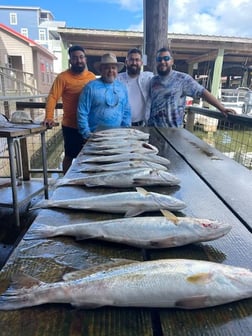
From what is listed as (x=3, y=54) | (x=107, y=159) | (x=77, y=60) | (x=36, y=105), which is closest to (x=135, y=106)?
(x=77, y=60)

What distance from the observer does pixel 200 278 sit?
853 millimetres

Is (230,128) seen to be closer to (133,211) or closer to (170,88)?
(170,88)

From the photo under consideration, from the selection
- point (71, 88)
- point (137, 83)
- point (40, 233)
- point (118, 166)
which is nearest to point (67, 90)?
point (71, 88)

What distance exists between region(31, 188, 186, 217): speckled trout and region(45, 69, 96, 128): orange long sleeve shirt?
274cm

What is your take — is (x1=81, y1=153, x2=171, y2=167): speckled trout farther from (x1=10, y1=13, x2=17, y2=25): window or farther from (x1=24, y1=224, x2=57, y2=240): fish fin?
(x1=10, y1=13, x2=17, y2=25): window

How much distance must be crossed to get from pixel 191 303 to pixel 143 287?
14cm

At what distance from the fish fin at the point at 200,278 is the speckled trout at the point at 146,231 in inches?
8.0

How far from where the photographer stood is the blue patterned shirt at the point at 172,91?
12.7 feet

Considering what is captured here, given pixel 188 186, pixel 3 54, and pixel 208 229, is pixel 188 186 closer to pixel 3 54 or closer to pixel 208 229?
pixel 208 229

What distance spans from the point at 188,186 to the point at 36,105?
3941 millimetres

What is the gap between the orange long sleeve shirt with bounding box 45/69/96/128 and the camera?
389 centimetres

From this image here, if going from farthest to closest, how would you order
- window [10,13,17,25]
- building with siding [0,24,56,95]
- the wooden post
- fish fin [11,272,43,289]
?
window [10,13,17,25] → building with siding [0,24,56,95] → the wooden post → fish fin [11,272,43,289]

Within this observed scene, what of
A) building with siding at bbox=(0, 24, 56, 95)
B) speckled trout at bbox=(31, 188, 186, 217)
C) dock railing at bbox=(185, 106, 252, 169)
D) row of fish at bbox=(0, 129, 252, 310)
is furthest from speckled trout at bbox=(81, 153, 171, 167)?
building with siding at bbox=(0, 24, 56, 95)

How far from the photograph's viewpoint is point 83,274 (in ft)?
2.86
